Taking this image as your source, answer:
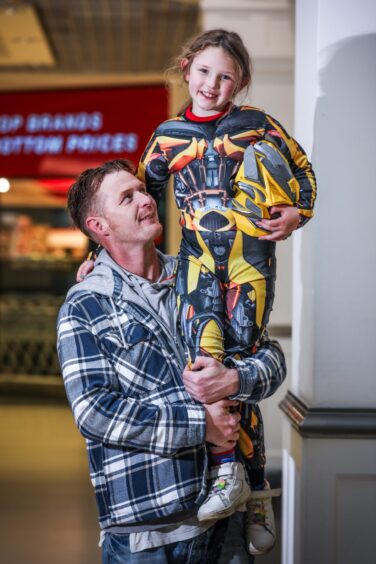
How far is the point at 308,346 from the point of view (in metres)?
2.62

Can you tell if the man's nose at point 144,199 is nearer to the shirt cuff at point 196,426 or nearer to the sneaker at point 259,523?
the shirt cuff at point 196,426

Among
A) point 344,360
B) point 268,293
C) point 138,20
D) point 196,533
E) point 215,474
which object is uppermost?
point 138,20

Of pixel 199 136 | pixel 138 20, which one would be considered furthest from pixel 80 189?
pixel 138 20

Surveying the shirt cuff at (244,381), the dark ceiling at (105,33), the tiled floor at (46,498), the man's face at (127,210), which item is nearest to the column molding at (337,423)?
the shirt cuff at (244,381)

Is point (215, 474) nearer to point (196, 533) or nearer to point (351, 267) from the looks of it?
point (196, 533)

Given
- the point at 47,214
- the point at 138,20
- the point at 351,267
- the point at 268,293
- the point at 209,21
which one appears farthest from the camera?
the point at 47,214

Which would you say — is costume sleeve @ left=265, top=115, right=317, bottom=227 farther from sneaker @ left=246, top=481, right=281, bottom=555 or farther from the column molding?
the column molding

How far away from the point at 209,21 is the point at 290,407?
10.1 ft

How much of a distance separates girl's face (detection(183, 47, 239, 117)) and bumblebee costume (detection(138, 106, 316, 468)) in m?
0.04

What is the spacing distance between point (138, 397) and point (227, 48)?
887 millimetres

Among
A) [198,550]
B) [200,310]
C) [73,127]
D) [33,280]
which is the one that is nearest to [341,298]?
[200,310]

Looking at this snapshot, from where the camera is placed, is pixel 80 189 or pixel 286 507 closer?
pixel 80 189

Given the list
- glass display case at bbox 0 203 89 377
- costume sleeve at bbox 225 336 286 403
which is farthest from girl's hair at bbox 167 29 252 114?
glass display case at bbox 0 203 89 377

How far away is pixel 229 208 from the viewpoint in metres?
1.93
